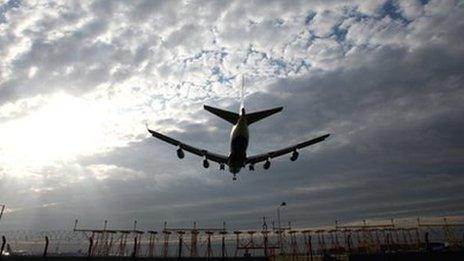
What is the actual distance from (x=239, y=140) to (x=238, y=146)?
86cm

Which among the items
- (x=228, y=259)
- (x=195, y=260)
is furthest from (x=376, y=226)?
(x=195, y=260)

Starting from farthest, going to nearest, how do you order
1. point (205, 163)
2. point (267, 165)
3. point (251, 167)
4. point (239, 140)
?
point (251, 167) < point (267, 165) < point (205, 163) < point (239, 140)

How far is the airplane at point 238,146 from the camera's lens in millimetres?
43969

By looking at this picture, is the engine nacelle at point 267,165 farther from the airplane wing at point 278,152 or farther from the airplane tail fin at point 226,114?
the airplane tail fin at point 226,114

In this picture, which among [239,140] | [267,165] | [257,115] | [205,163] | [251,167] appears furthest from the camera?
[251,167]

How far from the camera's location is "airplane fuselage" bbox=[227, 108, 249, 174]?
43562 millimetres

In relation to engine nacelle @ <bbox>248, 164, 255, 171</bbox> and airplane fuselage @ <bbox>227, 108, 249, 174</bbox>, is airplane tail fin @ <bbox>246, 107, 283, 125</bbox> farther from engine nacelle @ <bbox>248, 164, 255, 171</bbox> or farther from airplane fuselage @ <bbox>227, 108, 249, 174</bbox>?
engine nacelle @ <bbox>248, 164, 255, 171</bbox>

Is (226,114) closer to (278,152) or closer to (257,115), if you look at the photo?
(257,115)

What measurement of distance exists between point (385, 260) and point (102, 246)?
171 feet

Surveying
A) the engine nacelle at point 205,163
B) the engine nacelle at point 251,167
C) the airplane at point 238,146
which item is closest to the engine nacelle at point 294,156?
the airplane at point 238,146

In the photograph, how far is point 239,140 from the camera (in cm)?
4378

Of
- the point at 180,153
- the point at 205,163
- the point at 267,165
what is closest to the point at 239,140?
the point at 205,163

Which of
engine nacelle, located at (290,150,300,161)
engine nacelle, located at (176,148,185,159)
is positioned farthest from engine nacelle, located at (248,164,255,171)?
engine nacelle, located at (176,148,185,159)

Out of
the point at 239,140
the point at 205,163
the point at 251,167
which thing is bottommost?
the point at 251,167
